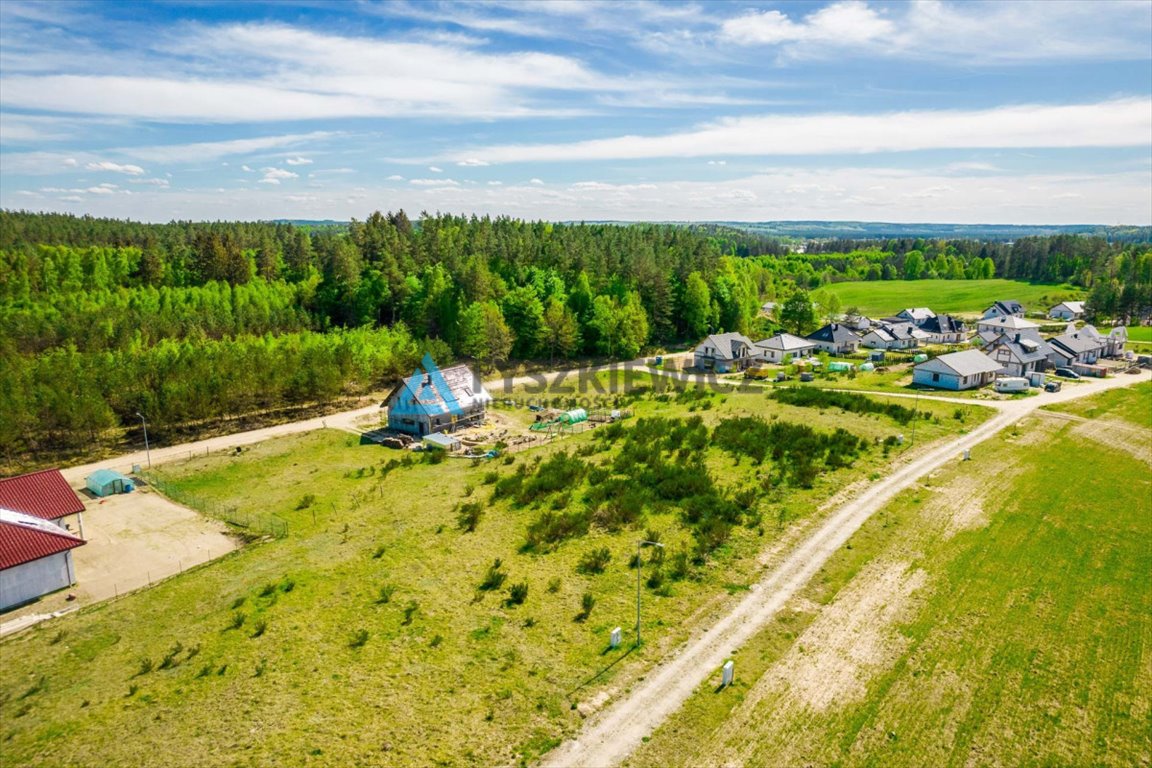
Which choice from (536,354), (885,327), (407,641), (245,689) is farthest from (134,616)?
(885,327)

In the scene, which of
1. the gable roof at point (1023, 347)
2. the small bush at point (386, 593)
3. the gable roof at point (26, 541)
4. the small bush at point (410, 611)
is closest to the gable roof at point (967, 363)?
the gable roof at point (1023, 347)

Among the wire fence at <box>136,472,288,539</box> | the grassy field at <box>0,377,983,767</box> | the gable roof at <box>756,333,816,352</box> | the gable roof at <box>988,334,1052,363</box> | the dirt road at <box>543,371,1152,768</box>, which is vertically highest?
the gable roof at <box>988,334,1052,363</box>

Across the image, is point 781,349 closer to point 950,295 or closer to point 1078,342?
point 1078,342

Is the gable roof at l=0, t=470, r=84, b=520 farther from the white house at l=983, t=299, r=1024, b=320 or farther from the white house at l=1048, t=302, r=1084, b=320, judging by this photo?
the white house at l=1048, t=302, r=1084, b=320

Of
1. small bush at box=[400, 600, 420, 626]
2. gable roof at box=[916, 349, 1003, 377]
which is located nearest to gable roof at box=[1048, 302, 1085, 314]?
gable roof at box=[916, 349, 1003, 377]

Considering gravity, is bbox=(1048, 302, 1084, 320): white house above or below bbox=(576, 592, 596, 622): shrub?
above

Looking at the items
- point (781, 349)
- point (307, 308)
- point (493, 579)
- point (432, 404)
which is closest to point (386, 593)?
point (493, 579)
